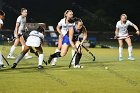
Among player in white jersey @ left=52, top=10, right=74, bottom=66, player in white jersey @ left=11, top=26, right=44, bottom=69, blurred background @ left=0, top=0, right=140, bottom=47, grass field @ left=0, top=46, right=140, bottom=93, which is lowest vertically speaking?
grass field @ left=0, top=46, right=140, bottom=93

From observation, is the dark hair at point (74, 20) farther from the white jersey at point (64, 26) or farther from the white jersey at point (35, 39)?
the white jersey at point (35, 39)

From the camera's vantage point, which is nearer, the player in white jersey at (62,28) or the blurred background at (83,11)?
the player in white jersey at (62,28)

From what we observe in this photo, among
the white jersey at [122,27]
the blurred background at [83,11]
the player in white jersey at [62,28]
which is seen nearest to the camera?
the player in white jersey at [62,28]

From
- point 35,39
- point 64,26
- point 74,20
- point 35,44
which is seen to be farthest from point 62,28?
point 35,44

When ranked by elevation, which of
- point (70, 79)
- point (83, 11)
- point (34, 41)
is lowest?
point (70, 79)

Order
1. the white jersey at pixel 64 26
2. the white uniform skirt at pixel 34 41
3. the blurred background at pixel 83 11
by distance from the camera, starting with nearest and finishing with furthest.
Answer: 1. the white uniform skirt at pixel 34 41
2. the white jersey at pixel 64 26
3. the blurred background at pixel 83 11

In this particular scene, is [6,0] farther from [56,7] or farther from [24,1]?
[56,7]

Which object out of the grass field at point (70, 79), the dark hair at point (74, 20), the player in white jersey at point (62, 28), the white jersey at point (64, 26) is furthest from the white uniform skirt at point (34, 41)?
the white jersey at point (64, 26)

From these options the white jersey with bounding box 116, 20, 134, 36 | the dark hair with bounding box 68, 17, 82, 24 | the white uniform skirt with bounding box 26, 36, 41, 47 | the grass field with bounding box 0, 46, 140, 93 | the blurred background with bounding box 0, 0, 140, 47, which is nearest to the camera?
the grass field with bounding box 0, 46, 140, 93

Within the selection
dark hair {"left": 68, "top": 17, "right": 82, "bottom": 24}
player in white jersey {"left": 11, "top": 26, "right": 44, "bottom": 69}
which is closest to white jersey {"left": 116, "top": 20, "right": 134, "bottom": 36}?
dark hair {"left": 68, "top": 17, "right": 82, "bottom": 24}

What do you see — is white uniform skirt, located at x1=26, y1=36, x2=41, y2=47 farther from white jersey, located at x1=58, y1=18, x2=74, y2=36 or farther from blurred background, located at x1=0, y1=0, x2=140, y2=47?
blurred background, located at x1=0, y1=0, x2=140, y2=47

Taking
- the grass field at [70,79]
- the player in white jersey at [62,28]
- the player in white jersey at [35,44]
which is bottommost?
the grass field at [70,79]

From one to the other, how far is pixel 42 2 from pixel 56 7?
146 cm

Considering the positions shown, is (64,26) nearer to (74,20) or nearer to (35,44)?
(74,20)
